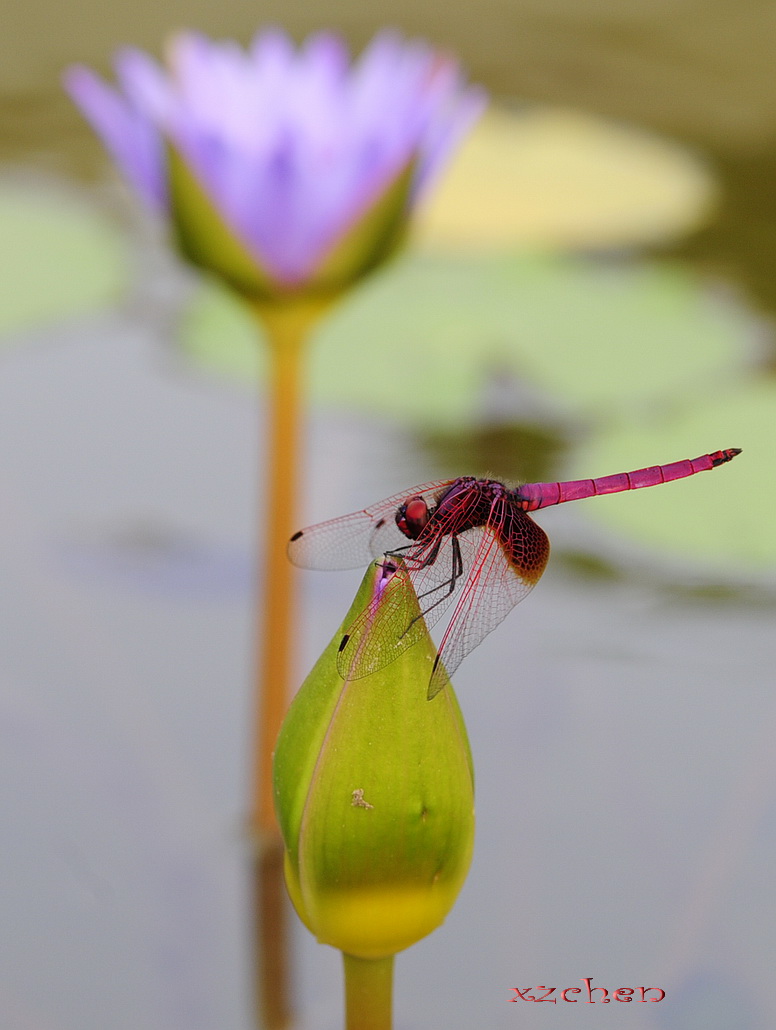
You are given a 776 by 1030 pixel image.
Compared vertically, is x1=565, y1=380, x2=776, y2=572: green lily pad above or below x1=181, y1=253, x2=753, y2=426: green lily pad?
below

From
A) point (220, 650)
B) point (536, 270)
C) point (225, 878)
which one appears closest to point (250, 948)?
point (225, 878)

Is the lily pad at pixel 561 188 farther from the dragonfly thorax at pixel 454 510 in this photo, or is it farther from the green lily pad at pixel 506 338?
the dragonfly thorax at pixel 454 510

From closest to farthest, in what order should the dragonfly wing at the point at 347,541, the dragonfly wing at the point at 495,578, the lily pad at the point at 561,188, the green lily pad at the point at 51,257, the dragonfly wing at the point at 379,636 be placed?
the dragonfly wing at the point at 379,636, the dragonfly wing at the point at 495,578, the dragonfly wing at the point at 347,541, the green lily pad at the point at 51,257, the lily pad at the point at 561,188

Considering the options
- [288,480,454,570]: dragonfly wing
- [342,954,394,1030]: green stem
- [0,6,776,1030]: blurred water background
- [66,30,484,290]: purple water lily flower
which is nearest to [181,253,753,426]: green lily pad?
[0,6,776,1030]: blurred water background

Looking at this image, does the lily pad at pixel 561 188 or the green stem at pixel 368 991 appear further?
the lily pad at pixel 561 188

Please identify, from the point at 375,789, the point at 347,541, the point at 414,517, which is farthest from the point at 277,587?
the point at 375,789

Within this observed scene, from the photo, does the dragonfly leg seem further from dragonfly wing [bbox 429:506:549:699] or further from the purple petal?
the purple petal

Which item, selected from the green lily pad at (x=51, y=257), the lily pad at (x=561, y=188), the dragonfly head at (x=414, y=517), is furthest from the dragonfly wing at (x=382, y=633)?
the lily pad at (x=561, y=188)
